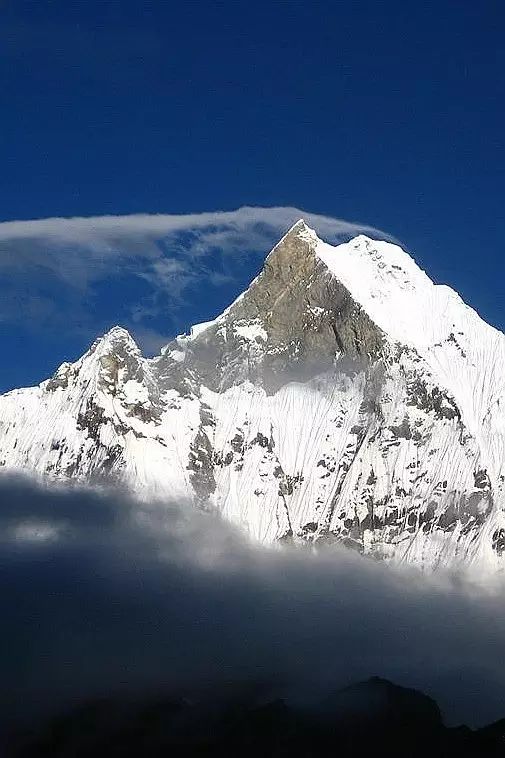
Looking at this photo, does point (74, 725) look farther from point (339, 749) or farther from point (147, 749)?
point (339, 749)

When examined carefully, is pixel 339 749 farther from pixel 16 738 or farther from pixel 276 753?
pixel 16 738

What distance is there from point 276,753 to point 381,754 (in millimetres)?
13788

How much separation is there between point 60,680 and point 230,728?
83.4 ft

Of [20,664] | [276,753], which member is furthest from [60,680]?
[276,753]

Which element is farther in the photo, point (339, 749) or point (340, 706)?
point (340, 706)

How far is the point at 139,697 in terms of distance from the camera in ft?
649

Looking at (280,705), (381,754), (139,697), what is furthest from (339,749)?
(139,697)

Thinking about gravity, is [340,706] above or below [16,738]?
above

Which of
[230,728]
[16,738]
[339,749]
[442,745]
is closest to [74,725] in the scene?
[16,738]

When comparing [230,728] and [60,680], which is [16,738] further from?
[230,728]

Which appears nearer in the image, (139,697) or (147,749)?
(147,749)

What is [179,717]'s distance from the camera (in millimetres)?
192750

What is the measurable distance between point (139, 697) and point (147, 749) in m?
15.5

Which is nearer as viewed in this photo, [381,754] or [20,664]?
[381,754]
